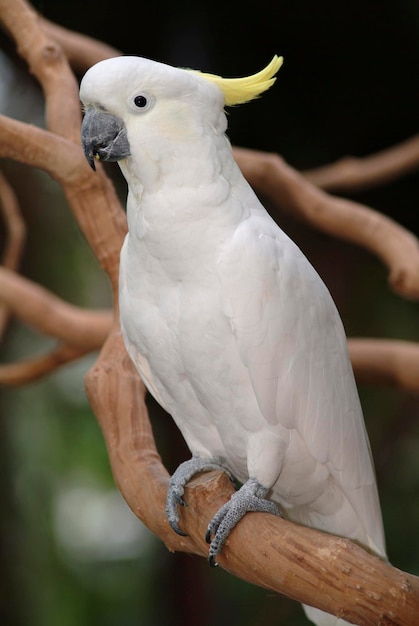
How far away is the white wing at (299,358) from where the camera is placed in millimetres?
1169

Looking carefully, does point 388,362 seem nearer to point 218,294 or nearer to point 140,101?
point 218,294

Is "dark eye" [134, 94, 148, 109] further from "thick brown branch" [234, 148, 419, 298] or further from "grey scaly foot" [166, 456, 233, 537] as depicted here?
"thick brown branch" [234, 148, 419, 298]

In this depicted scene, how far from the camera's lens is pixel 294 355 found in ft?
4.04

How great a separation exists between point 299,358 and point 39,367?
54.7 inches

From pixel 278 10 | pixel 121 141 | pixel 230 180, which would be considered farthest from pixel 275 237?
pixel 278 10

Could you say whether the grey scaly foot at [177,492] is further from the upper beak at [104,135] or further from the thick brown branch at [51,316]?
the thick brown branch at [51,316]

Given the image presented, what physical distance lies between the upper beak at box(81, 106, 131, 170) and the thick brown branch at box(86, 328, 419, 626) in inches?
21.6

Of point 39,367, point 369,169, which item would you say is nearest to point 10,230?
point 39,367

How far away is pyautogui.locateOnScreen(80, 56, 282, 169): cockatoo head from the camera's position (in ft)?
3.63

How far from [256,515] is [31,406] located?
5.23 ft

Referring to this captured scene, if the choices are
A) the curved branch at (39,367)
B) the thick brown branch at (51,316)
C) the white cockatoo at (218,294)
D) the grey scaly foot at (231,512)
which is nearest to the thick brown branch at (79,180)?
the white cockatoo at (218,294)

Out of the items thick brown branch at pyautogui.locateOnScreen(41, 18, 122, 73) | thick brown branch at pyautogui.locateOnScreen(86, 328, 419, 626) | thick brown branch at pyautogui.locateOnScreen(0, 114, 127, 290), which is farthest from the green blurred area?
thick brown branch at pyautogui.locateOnScreen(86, 328, 419, 626)

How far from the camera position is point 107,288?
270 centimetres

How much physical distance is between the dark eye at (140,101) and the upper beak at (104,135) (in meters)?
0.04
